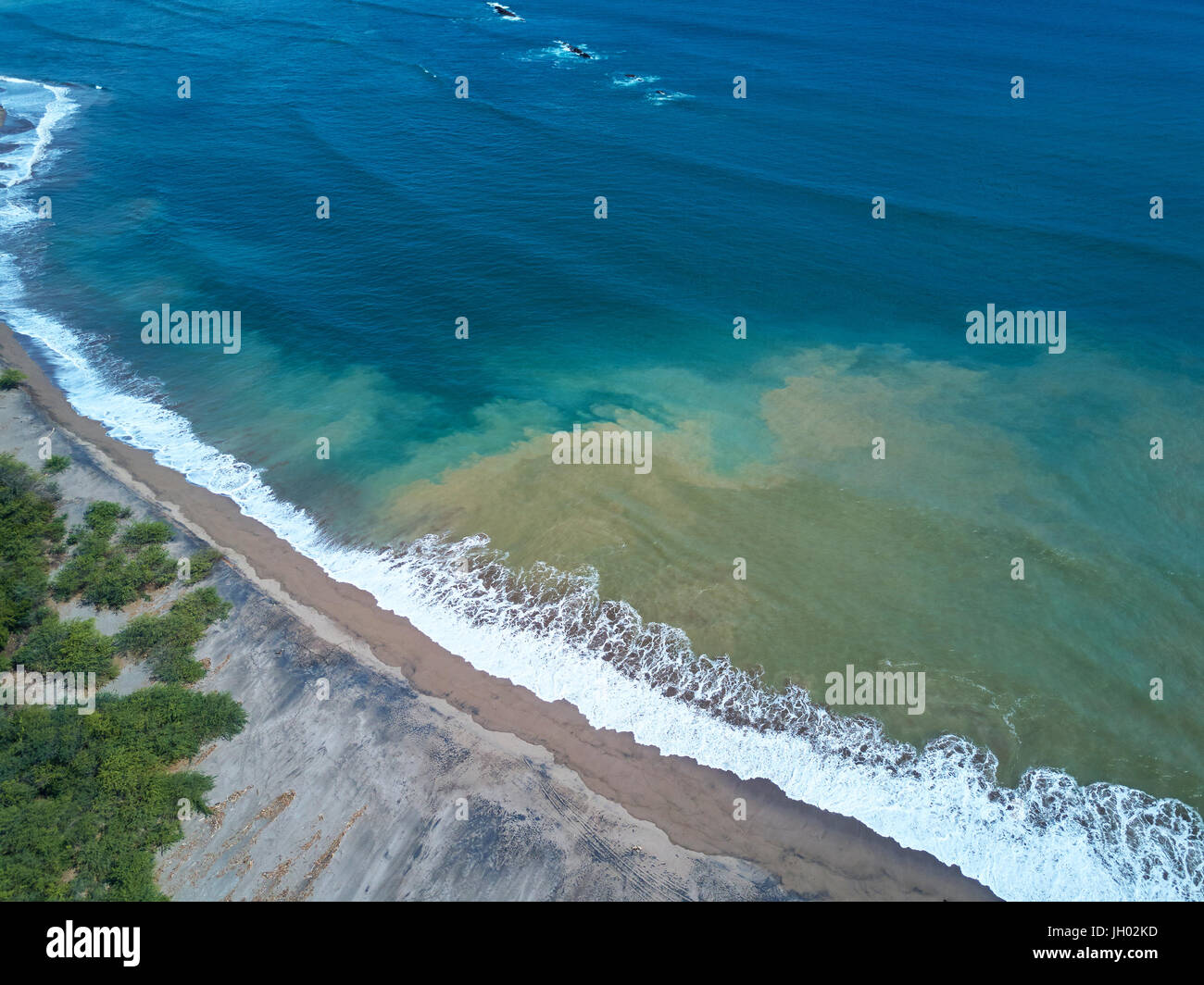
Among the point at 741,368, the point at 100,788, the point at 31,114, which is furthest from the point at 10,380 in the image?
the point at 31,114

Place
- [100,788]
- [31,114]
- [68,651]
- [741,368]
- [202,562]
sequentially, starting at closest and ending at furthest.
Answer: [100,788], [68,651], [202,562], [741,368], [31,114]

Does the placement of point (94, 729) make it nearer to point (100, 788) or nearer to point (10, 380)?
point (100, 788)

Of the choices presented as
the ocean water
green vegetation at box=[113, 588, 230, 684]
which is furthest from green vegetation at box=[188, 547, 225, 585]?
the ocean water

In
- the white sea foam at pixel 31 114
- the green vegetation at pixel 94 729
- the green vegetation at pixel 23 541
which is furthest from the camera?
the white sea foam at pixel 31 114

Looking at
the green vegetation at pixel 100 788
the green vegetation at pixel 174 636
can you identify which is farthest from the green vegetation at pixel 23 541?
the green vegetation at pixel 100 788

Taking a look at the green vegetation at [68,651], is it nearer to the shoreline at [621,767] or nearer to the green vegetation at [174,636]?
the green vegetation at [174,636]
